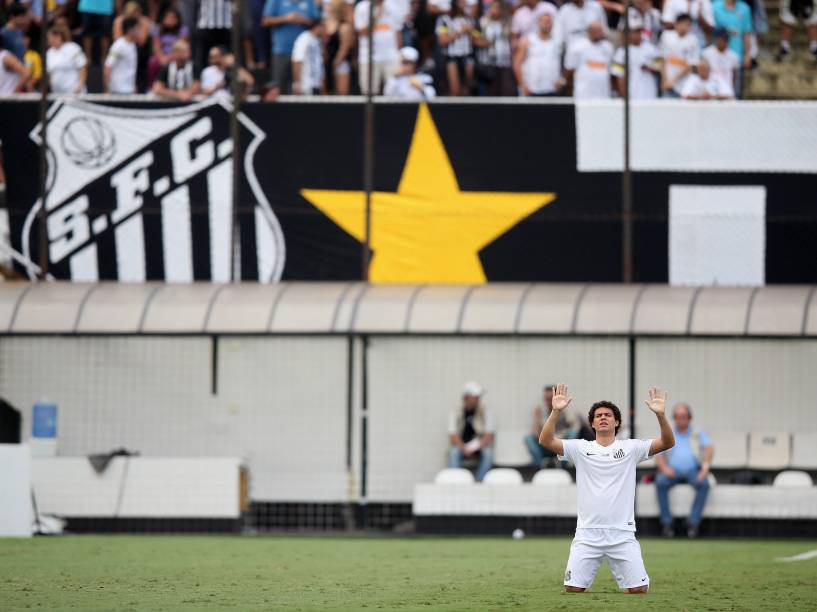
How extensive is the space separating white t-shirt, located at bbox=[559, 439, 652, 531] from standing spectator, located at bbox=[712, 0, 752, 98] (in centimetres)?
1433

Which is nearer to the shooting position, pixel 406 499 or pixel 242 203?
pixel 406 499

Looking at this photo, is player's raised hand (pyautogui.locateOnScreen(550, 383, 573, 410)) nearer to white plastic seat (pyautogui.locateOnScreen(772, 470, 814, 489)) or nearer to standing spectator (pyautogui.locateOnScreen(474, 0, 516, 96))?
white plastic seat (pyautogui.locateOnScreen(772, 470, 814, 489))

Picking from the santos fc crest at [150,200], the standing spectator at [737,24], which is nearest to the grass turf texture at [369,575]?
the santos fc crest at [150,200]

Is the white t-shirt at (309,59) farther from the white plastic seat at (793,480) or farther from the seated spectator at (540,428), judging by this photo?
the white plastic seat at (793,480)

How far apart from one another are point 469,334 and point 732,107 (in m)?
5.29

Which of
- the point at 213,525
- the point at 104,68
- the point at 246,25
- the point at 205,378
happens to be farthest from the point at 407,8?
the point at 213,525

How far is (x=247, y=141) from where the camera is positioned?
24.9 meters

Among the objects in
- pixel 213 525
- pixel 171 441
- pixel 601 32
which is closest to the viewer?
pixel 213 525

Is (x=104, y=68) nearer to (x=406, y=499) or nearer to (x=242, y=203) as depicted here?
(x=242, y=203)

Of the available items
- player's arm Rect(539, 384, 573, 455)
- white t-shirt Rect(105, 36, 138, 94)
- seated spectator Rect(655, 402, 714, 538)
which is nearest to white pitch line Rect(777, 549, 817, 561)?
seated spectator Rect(655, 402, 714, 538)

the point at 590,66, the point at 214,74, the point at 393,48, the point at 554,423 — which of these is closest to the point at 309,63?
the point at 393,48

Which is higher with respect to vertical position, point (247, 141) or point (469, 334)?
point (247, 141)

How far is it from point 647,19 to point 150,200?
7.79m

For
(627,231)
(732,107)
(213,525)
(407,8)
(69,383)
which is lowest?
(213,525)
